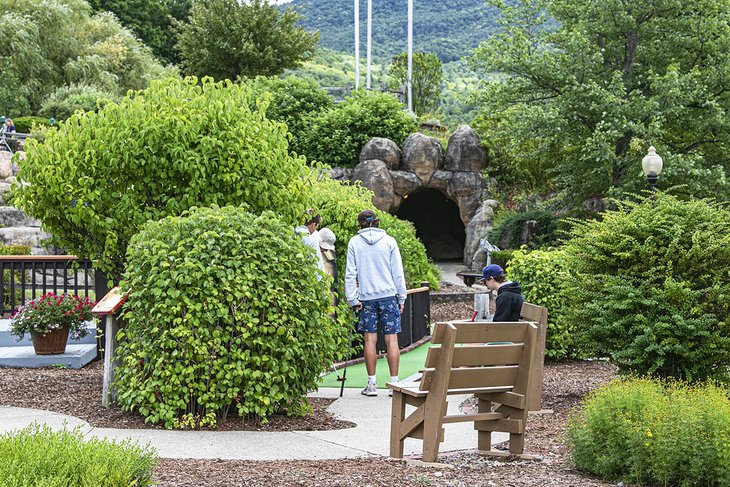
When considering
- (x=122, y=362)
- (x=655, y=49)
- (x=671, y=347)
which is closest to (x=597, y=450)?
(x=671, y=347)

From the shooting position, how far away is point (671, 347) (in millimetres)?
7832

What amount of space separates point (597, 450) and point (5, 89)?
39.5m

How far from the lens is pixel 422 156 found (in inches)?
1264

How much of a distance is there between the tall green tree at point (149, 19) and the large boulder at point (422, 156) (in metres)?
25.0

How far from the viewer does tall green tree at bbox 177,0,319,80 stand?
41531 millimetres

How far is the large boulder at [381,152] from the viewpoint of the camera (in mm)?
31984

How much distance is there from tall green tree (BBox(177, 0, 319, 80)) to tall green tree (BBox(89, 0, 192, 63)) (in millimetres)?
10902

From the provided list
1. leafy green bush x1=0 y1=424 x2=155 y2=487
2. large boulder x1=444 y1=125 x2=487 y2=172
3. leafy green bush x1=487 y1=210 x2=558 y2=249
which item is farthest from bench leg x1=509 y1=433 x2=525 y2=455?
large boulder x1=444 y1=125 x2=487 y2=172

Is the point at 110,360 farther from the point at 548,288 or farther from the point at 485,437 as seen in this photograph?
the point at 548,288

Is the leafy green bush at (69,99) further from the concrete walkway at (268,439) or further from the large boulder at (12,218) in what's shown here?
the concrete walkway at (268,439)

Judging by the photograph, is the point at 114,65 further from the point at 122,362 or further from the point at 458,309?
the point at 122,362

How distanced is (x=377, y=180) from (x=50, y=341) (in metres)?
20.6

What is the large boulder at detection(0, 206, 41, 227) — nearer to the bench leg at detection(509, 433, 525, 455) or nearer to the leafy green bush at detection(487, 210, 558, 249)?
the leafy green bush at detection(487, 210, 558, 249)

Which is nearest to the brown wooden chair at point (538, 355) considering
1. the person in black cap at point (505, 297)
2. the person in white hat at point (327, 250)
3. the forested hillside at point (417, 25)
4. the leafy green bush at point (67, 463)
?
the person in black cap at point (505, 297)
